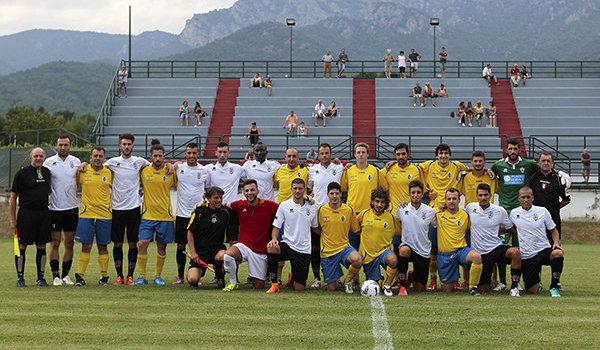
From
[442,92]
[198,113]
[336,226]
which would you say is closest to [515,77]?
[442,92]

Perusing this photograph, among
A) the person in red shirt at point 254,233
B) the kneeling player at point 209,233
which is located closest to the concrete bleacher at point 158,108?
the kneeling player at point 209,233

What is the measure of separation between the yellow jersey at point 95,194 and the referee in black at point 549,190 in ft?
20.7

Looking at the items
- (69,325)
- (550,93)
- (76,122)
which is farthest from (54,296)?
(76,122)

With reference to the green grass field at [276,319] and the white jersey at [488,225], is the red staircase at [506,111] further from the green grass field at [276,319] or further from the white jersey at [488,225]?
the green grass field at [276,319]

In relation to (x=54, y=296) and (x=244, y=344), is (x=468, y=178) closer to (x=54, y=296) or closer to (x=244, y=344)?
(x=244, y=344)

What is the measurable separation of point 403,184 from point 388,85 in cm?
2618

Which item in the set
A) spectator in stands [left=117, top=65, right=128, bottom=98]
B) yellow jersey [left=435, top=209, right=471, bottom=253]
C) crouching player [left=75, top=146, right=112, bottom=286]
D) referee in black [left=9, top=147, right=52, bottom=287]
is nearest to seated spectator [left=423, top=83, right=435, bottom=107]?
spectator in stands [left=117, top=65, right=128, bottom=98]

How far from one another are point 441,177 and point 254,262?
3087mm

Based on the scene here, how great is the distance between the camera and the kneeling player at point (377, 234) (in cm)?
984

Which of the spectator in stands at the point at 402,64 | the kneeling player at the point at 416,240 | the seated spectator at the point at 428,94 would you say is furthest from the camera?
the spectator in stands at the point at 402,64

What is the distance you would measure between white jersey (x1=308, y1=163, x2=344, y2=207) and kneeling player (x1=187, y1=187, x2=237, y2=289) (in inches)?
57.3

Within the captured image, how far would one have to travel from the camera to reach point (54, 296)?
925 cm

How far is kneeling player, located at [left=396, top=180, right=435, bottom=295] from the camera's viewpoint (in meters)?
9.84

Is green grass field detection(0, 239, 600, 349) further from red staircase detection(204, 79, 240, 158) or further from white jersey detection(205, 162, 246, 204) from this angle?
red staircase detection(204, 79, 240, 158)
